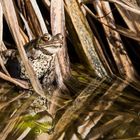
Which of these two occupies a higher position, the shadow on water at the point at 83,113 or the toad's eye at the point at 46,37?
the toad's eye at the point at 46,37

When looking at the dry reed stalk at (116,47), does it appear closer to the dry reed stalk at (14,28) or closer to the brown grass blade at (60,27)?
the brown grass blade at (60,27)

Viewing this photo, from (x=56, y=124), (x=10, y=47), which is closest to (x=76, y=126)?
(x=56, y=124)

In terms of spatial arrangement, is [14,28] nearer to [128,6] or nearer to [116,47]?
[128,6]

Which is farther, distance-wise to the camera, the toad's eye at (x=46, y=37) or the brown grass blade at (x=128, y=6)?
the toad's eye at (x=46, y=37)

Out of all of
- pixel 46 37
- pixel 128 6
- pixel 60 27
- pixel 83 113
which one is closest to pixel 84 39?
pixel 60 27

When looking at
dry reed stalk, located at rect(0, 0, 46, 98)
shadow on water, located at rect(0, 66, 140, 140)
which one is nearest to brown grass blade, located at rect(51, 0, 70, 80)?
shadow on water, located at rect(0, 66, 140, 140)

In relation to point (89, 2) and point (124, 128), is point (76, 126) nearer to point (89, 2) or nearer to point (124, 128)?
point (124, 128)

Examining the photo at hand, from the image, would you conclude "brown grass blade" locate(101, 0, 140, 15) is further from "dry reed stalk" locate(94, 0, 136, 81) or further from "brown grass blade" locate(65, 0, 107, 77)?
"brown grass blade" locate(65, 0, 107, 77)

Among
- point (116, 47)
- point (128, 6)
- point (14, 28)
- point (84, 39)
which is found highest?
point (14, 28)

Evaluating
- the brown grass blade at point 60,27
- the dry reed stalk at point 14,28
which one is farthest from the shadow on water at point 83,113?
the dry reed stalk at point 14,28
